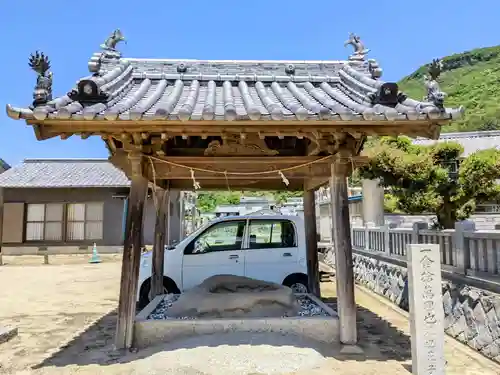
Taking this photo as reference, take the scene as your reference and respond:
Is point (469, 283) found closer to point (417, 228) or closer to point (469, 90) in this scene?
point (417, 228)

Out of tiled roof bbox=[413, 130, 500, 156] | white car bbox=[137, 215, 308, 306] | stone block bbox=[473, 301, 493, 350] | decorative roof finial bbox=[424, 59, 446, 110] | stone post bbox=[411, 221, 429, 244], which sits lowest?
stone block bbox=[473, 301, 493, 350]

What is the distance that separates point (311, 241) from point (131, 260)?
4.30 meters

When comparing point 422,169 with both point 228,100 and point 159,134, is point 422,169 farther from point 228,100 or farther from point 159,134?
point 159,134

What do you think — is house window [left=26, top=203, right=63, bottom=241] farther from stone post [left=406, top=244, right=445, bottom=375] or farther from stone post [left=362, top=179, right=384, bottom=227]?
stone post [left=406, top=244, right=445, bottom=375]

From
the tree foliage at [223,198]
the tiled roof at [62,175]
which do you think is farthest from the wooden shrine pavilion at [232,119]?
the tree foliage at [223,198]

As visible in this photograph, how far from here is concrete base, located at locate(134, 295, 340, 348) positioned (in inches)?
236

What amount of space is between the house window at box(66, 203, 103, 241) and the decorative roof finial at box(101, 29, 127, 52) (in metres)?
17.3

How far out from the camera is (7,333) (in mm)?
7004

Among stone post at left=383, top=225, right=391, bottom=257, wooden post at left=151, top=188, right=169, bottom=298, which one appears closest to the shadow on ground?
wooden post at left=151, top=188, right=169, bottom=298

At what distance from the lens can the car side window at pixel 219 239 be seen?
944 cm

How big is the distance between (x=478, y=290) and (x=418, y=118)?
9.64ft

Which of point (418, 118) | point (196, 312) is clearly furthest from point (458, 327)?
point (196, 312)

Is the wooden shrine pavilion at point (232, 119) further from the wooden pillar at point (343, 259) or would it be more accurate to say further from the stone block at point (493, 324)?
the stone block at point (493, 324)

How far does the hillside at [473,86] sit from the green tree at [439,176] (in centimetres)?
4423
